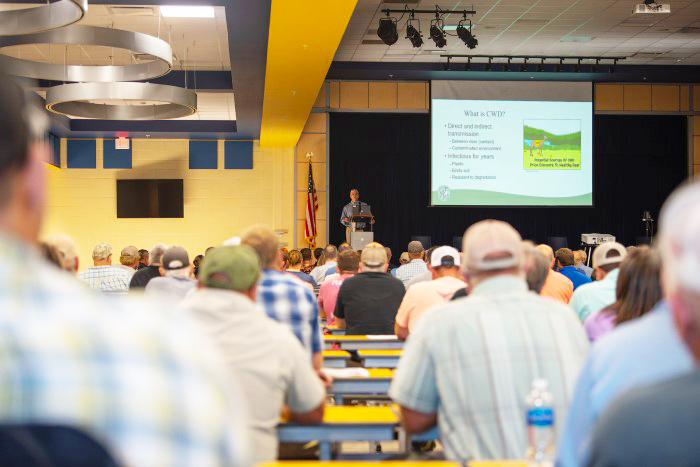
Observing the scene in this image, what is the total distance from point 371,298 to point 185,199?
41.5 feet

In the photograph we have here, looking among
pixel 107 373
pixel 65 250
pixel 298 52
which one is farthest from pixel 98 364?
pixel 298 52

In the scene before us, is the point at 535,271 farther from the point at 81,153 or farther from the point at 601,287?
the point at 81,153

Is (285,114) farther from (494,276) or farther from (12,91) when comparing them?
(12,91)

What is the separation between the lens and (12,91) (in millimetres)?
759

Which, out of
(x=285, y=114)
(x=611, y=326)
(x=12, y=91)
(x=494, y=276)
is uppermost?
(x=285, y=114)

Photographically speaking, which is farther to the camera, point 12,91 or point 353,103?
point 353,103

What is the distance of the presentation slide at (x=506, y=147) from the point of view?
597 inches

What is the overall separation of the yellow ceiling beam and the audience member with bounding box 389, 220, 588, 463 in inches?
216

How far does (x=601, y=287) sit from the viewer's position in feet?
15.3

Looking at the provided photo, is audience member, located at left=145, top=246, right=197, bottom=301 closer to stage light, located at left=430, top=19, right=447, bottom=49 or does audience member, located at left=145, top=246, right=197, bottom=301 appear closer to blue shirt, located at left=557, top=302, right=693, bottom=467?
blue shirt, located at left=557, top=302, right=693, bottom=467

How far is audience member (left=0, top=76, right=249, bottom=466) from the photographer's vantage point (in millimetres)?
687

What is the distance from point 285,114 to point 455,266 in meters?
8.67

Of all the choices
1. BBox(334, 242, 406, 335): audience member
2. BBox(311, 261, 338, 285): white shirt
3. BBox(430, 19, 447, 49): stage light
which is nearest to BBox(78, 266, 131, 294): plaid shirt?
BBox(334, 242, 406, 335): audience member

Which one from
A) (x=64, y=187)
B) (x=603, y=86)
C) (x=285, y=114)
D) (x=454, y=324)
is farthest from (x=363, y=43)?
(x=454, y=324)
